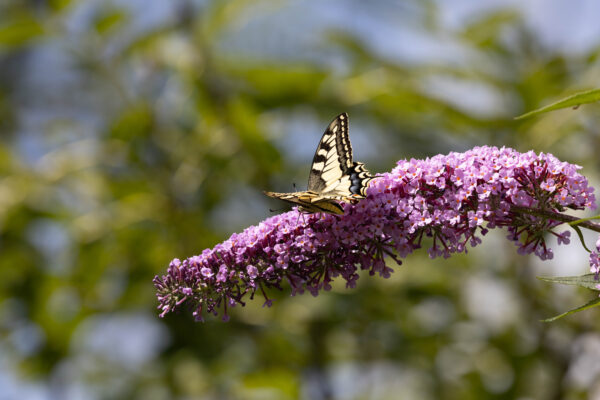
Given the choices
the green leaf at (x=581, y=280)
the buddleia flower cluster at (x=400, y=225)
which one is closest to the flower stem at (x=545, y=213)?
the buddleia flower cluster at (x=400, y=225)

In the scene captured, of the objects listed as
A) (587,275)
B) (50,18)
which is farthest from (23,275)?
(587,275)

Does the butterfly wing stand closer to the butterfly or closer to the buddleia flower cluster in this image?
the butterfly

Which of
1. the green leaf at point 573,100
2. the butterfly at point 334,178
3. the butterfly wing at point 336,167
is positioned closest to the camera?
the green leaf at point 573,100

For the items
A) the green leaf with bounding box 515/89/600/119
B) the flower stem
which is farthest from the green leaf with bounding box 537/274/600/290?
the green leaf with bounding box 515/89/600/119

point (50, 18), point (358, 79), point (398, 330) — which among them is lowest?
Answer: point (398, 330)

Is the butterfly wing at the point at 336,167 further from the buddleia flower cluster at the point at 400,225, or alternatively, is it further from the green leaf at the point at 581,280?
the green leaf at the point at 581,280

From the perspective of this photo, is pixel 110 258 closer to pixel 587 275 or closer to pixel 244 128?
pixel 244 128
